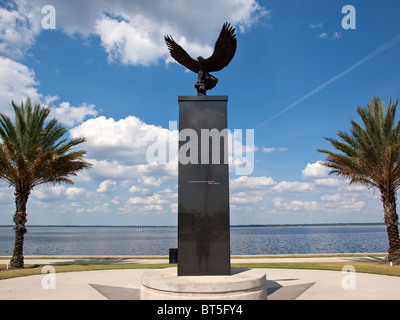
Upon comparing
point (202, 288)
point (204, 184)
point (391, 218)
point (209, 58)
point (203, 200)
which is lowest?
point (202, 288)

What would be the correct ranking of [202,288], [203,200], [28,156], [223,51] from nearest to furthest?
[202,288] → [203,200] → [223,51] → [28,156]

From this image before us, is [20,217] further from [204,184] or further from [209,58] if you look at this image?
[209,58]

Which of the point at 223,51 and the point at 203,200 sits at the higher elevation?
the point at 223,51

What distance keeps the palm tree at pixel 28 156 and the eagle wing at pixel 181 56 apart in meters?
9.80

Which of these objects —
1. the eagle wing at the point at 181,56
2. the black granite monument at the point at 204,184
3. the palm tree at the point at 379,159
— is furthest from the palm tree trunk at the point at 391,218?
the eagle wing at the point at 181,56

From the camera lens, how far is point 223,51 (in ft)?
28.2

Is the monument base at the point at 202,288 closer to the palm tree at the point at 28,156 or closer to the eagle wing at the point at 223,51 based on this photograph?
the eagle wing at the point at 223,51

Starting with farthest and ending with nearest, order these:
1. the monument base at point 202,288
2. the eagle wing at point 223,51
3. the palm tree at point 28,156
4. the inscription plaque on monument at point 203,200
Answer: the palm tree at point 28,156, the eagle wing at point 223,51, the inscription plaque on monument at point 203,200, the monument base at point 202,288

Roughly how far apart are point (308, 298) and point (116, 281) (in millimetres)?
6322

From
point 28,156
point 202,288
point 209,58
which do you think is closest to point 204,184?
point 202,288

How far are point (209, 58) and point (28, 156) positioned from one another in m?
11.5

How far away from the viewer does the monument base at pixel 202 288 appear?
6234 millimetres
